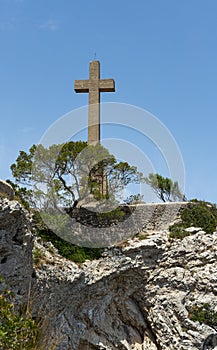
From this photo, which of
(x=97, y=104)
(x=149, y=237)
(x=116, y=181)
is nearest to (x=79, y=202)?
(x=116, y=181)

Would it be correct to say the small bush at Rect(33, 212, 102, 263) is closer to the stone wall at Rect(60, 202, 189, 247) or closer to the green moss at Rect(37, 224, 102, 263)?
the green moss at Rect(37, 224, 102, 263)

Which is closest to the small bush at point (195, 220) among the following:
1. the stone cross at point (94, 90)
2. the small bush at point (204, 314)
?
the small bush at point (204, 314)

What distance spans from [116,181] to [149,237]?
2688mm

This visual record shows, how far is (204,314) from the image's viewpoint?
47.5 feet

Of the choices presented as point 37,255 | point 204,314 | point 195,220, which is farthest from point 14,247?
point 195,220

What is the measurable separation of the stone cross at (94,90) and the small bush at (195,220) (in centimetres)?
472

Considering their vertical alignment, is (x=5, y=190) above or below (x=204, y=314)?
above

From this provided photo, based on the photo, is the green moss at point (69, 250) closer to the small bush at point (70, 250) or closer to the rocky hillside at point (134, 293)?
the small bush at point (70, 250)

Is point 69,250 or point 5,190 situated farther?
point 69,250

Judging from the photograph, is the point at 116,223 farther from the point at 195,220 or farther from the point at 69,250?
the point at 195,220

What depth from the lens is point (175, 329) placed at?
576 inches

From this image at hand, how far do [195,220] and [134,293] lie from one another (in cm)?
398

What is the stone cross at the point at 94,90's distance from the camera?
1775cm

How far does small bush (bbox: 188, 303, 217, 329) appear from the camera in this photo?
1439 centimetres
